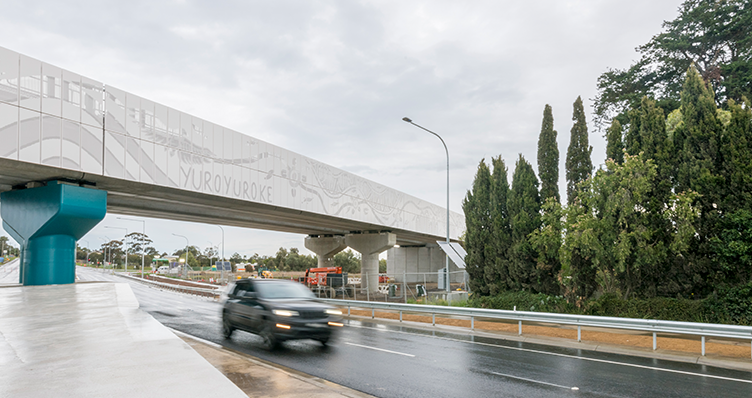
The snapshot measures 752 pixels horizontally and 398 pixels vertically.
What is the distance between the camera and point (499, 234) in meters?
21.4

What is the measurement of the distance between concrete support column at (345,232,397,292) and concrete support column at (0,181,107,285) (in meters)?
29.1

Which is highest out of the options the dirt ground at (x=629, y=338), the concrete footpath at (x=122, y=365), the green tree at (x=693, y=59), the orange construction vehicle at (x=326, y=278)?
the green tree at (x=693, y=59)

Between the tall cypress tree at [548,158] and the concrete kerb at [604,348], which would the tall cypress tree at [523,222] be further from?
the concrete kerb at [604,348]

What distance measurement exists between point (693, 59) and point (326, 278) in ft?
107

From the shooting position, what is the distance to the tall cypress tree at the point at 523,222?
20.1 m

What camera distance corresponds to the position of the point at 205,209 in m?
36.0

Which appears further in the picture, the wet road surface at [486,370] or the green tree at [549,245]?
the green tree at [549,245]

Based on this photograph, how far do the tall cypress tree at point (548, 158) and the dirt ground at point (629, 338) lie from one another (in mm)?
6751

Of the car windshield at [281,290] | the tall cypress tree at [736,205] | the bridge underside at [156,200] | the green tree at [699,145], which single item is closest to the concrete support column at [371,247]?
the bridge underside at [156,200]

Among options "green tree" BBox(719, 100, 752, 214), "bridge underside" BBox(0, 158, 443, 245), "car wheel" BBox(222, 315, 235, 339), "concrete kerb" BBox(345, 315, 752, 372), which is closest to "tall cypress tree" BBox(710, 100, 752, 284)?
"green tree" BBox(719, 100, 752, 214)

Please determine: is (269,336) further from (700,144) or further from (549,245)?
(700,144)

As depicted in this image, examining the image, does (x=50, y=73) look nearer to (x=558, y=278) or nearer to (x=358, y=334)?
(x=358, y=334)

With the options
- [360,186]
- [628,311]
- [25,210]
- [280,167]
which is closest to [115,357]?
[628,311]

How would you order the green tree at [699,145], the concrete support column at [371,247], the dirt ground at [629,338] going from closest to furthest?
the dirt ground at [629,338]
the green tree at [699,145]
the concrete support column at [371,247]
